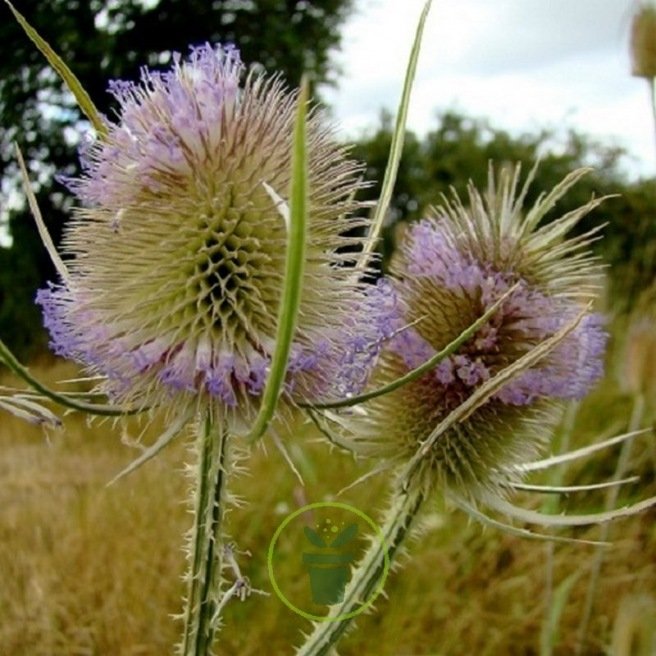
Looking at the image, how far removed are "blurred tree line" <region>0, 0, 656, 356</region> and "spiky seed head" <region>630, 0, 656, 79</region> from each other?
7545 mm

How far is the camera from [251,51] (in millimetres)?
11242

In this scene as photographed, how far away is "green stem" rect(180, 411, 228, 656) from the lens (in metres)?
1.04

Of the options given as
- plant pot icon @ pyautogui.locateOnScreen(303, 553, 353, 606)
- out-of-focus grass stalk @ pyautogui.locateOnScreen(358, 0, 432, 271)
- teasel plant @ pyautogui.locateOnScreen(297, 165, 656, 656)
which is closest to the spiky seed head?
teasel plant @ pyautogui.locateOnScreen(297, 165, 656, 656)

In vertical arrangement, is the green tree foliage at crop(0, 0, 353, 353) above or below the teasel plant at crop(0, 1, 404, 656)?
above

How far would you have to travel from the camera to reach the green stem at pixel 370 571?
45.5 inches

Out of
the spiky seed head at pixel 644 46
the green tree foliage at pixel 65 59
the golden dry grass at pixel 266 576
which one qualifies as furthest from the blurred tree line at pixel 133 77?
the spiky seed head at pixel 644 46

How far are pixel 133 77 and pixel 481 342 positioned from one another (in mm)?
10262

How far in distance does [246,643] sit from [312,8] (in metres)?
10.6

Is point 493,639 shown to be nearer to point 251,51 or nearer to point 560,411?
point 560,411

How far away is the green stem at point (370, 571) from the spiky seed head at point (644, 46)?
73cm

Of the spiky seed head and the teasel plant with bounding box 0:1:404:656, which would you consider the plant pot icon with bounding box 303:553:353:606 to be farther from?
the spiky seed head

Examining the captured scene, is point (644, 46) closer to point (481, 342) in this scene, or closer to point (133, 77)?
point (481, 342)

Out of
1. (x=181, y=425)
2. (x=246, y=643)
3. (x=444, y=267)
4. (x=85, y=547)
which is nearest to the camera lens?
(x=181, y=425)

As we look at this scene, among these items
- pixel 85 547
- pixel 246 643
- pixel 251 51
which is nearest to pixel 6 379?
pixel 251 51
